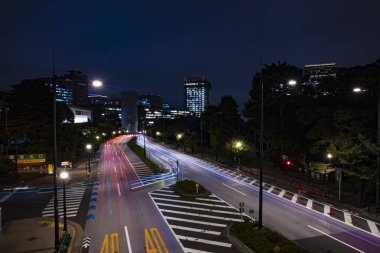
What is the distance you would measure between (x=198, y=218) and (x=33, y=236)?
11.4 m

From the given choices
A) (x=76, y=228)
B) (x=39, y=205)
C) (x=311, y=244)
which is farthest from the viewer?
(x=39, y=205)

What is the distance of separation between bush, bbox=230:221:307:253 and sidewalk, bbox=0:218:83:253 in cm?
984

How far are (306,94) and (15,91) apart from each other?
46.4m

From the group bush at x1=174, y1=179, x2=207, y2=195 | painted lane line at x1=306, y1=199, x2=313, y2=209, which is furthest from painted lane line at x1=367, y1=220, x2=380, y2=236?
bush at x1=174, y1=179, x2=207, y2=195

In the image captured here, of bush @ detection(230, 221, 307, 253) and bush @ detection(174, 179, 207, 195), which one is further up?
bush @ detection(230, 221, 307, 253)

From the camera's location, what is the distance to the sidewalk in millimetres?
16016

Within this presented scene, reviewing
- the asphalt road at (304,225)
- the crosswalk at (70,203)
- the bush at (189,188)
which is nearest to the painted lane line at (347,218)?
the asphalt road at (304,225)

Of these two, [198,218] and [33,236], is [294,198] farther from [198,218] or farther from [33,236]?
[33,236]

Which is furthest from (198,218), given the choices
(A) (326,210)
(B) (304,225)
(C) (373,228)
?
(C) (373,228)

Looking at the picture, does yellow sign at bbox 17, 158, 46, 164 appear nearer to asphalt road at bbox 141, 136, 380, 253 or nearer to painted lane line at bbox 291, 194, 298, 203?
asphalt road at bbox 141, 136, 380, 253

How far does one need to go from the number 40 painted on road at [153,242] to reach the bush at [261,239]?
181 inches

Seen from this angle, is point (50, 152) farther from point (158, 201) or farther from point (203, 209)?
point (203, 209)

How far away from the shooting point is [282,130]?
37.4 m

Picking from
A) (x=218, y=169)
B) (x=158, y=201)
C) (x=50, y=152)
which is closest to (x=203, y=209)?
(x=158, y=201)
